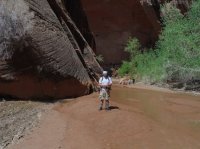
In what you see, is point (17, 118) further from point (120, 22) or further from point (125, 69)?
point (120, 22)

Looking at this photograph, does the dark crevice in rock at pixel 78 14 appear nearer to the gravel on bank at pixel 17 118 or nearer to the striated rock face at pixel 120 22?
the striated rock face at pixel 120 22

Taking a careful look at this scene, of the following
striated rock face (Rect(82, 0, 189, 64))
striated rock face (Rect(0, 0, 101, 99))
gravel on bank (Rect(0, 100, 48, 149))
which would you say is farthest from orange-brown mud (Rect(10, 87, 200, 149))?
striated rock face (Rect(82, 0, 189, 64))

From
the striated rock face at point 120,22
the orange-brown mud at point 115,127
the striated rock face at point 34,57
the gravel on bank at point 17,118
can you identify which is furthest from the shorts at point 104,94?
Answer: the striated rock face at point 120,22

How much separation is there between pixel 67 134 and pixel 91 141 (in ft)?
3.25

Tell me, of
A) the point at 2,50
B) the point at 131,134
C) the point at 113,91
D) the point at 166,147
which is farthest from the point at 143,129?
the point at 113,91

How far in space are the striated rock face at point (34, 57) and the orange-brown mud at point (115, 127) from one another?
0.90 m

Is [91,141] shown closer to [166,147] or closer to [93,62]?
[166,147]

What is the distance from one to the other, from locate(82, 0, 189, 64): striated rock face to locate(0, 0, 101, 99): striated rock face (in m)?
17.0

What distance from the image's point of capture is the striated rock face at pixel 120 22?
36312 mm

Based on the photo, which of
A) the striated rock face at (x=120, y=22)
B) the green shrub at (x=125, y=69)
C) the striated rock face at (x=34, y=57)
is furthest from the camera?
the striated rock face at (x=120, y=22)

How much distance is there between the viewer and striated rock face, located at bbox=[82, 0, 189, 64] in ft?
119

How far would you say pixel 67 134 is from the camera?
13633mm

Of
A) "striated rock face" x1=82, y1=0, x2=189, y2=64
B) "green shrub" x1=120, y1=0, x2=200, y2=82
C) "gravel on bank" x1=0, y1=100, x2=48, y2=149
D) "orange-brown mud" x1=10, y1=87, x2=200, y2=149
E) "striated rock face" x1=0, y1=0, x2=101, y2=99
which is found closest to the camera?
"orange-brown mud" x1=10, y1=87, x2=200, y2=149

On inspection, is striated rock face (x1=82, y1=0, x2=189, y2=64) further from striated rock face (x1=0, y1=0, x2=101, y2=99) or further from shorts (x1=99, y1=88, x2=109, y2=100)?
shorts (x1=99, y1=88, x2=109, y2=100)
